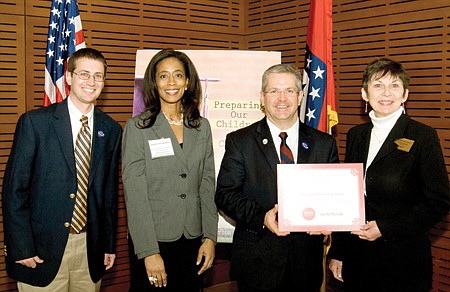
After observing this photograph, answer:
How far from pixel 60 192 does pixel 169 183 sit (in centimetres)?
64

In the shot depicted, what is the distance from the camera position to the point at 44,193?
105 inches

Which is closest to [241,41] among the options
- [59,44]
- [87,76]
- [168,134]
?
[59,44]

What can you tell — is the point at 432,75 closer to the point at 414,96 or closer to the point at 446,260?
the point at 414,96

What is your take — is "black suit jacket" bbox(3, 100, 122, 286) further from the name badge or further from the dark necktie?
the dark necktie

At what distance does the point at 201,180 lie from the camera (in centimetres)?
302

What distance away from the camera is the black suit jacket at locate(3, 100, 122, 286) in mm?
2594

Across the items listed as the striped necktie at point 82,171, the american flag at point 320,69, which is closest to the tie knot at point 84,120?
the striped necktie at point 82,171


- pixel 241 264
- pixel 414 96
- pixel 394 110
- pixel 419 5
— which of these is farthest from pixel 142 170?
pixel 419 5

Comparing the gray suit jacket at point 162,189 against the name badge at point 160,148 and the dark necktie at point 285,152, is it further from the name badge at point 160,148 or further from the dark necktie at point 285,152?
the dark necktie at point 285,152

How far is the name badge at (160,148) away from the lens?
283cm

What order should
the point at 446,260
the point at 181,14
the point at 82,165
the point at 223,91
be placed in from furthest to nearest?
1. the point at 181,14
2. the point at 223,91
3. the point at 446,260
4. the point at 82,165

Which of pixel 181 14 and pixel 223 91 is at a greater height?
pixel 181 14

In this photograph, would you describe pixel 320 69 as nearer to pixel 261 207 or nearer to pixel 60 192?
pixel 261 207

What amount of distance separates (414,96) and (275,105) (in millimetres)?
1881
